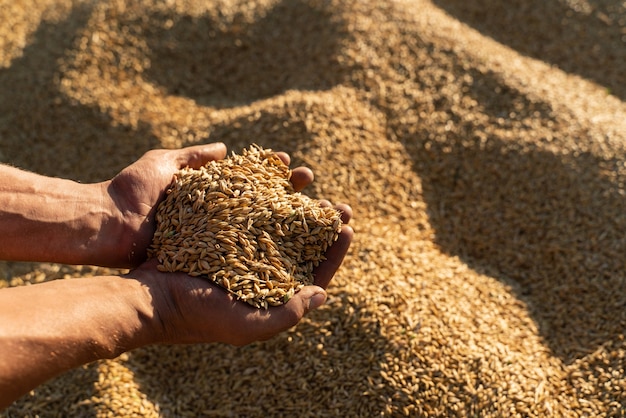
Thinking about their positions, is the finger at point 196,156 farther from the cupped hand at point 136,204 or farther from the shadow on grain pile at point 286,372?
the shadow on grain pile at point 286,372

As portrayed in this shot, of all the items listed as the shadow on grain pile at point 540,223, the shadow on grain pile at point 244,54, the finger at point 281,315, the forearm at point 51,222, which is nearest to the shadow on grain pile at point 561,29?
the shadow on grain pile at point 540,223

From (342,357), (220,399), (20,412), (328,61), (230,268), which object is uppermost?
(328,61)

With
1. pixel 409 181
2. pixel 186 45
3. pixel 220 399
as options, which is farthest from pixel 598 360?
pixel 186 45

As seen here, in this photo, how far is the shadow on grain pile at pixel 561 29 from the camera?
18.5 feet

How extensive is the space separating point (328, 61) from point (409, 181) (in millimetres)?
1396

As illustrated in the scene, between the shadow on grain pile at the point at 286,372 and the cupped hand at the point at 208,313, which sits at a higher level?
the cupped hand at the point at 208,313

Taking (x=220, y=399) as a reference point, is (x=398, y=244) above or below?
above

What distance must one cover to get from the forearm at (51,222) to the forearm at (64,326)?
385 mm

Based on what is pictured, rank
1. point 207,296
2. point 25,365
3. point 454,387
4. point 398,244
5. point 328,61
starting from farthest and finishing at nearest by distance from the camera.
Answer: point 328,61 → point 398,244 → point 454,387 → point 207,296 → point 25,365

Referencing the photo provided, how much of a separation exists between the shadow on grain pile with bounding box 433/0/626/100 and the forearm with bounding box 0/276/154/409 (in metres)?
4.65

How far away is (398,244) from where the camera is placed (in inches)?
158

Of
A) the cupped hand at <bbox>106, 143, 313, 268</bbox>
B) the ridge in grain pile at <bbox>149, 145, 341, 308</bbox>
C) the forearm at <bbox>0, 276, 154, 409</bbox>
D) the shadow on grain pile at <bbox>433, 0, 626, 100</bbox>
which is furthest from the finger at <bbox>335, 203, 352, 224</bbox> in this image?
the shadow on grain pile at <bbox>433, 0, 626, 100</bbox>

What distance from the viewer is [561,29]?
5.83m

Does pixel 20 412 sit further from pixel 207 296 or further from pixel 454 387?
pixel 454 387
